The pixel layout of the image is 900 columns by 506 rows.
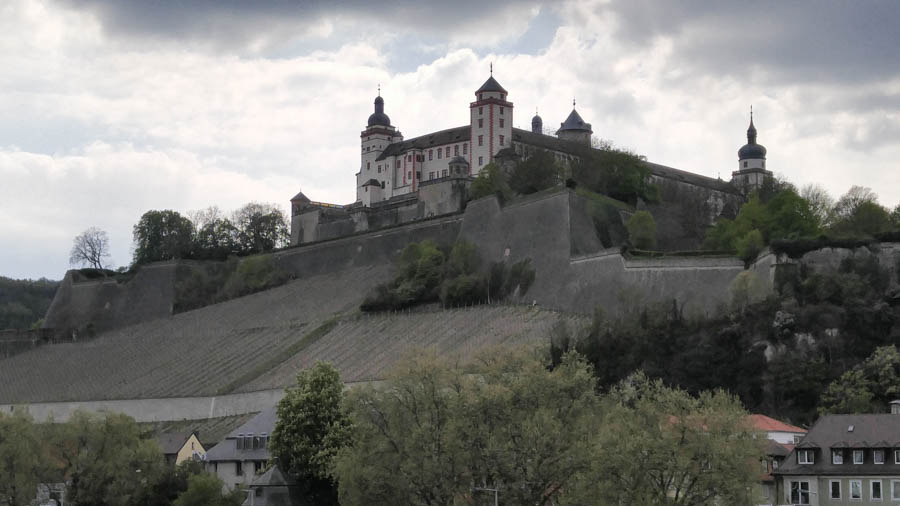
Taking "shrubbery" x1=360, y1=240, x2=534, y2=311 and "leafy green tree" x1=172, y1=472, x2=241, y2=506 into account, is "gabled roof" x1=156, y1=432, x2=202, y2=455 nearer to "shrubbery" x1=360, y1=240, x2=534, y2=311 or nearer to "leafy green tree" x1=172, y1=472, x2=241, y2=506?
"leafy green tree" x1=172, y1=472, x2=241, y2=506

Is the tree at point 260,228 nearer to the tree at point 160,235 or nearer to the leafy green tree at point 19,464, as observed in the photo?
the tree at point 160,235

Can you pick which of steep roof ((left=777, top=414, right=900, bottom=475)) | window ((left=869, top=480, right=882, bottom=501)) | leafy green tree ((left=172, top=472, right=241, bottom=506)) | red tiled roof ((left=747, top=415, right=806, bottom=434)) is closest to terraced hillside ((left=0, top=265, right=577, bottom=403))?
leafy green tree ((left=172, top=472, right=241, bottom=506))

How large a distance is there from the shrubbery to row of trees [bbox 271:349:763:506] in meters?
39.5

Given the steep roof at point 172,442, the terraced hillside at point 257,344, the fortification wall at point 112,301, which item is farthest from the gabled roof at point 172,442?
the fortification wall at point 112,301

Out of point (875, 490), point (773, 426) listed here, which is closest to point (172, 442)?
point (773, 426)

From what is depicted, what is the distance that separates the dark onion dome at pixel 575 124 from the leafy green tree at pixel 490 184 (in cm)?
1985

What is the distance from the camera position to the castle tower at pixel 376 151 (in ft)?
448

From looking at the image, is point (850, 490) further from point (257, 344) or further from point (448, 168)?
point (448, 168)

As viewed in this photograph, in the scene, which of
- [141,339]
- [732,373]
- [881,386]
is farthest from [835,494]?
[141,339]

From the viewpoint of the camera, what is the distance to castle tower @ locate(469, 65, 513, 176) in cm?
12581

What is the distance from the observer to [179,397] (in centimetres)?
10050

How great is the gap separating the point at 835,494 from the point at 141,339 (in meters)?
79.6

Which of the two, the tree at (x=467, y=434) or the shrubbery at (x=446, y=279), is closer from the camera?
the tree at (x=467, y=434)

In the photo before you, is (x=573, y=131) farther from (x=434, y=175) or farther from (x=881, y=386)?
(x=881, y=386)
